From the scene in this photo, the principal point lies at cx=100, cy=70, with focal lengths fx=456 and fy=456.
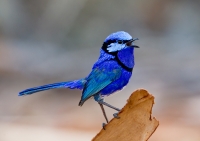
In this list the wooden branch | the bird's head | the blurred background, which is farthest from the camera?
the blurred background

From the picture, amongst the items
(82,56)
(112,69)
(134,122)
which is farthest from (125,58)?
(82,56)

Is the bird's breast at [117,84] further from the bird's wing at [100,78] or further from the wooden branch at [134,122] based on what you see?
the wooden branch at [134,122]

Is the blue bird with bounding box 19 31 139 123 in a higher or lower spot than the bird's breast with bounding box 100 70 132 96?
higher

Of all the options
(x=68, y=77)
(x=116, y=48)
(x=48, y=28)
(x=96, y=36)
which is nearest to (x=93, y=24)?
(x=96, y=36)

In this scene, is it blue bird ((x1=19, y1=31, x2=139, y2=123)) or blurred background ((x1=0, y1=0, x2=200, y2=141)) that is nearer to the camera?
blue bird ((x1=19, y1=31, x2=139, y2=123))

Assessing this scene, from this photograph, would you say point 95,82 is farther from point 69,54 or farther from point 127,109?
point 69,54

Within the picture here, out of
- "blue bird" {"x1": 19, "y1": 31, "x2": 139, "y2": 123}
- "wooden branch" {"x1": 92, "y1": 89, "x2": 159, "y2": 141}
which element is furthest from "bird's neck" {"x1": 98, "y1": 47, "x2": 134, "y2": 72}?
"wooden branch" {"x1": 92, "y1": 89, "x2": 159, "y2": 141}

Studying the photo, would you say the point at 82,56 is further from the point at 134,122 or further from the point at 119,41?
the point at 134,122

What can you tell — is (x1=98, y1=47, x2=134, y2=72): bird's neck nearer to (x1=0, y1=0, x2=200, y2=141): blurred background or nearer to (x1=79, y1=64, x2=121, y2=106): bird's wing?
(x1=79, y1=64, x2=121, y2=106): bird's wing
